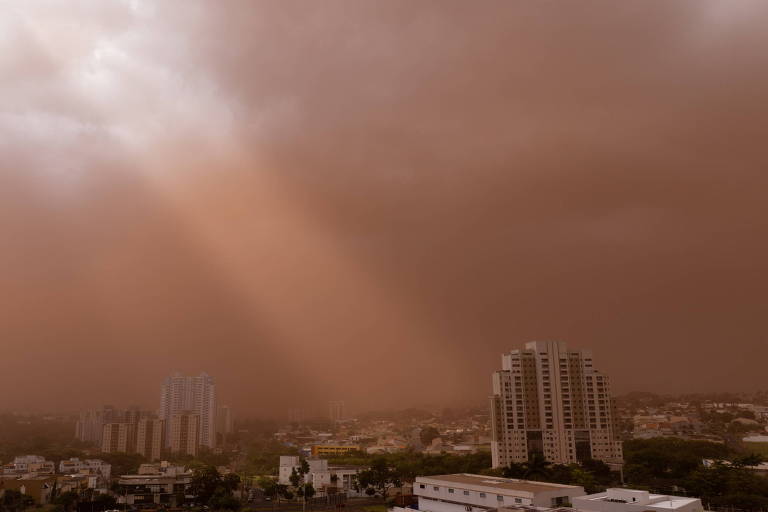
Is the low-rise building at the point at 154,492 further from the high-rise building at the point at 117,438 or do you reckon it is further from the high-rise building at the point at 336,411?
the high-rise building at the point at 336,411

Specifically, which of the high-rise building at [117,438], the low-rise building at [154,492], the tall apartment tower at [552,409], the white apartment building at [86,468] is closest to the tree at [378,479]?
the tall apartment tower at [552,409]

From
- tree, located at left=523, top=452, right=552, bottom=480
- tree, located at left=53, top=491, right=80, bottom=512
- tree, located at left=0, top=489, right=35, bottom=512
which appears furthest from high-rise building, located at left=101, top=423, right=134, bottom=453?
tree, located at left=523, top=452, right=552, bottom=480

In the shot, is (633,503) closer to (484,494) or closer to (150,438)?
(484,494)

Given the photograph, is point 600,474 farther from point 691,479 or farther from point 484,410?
point 484,410

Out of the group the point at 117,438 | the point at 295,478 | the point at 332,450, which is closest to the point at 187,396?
the point at 117,438

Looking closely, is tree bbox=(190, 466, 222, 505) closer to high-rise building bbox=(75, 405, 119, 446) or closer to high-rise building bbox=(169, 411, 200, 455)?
high-rise building bbox=(169, 411, 200, 455)

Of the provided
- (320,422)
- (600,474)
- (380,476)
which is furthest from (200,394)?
(600,474)
